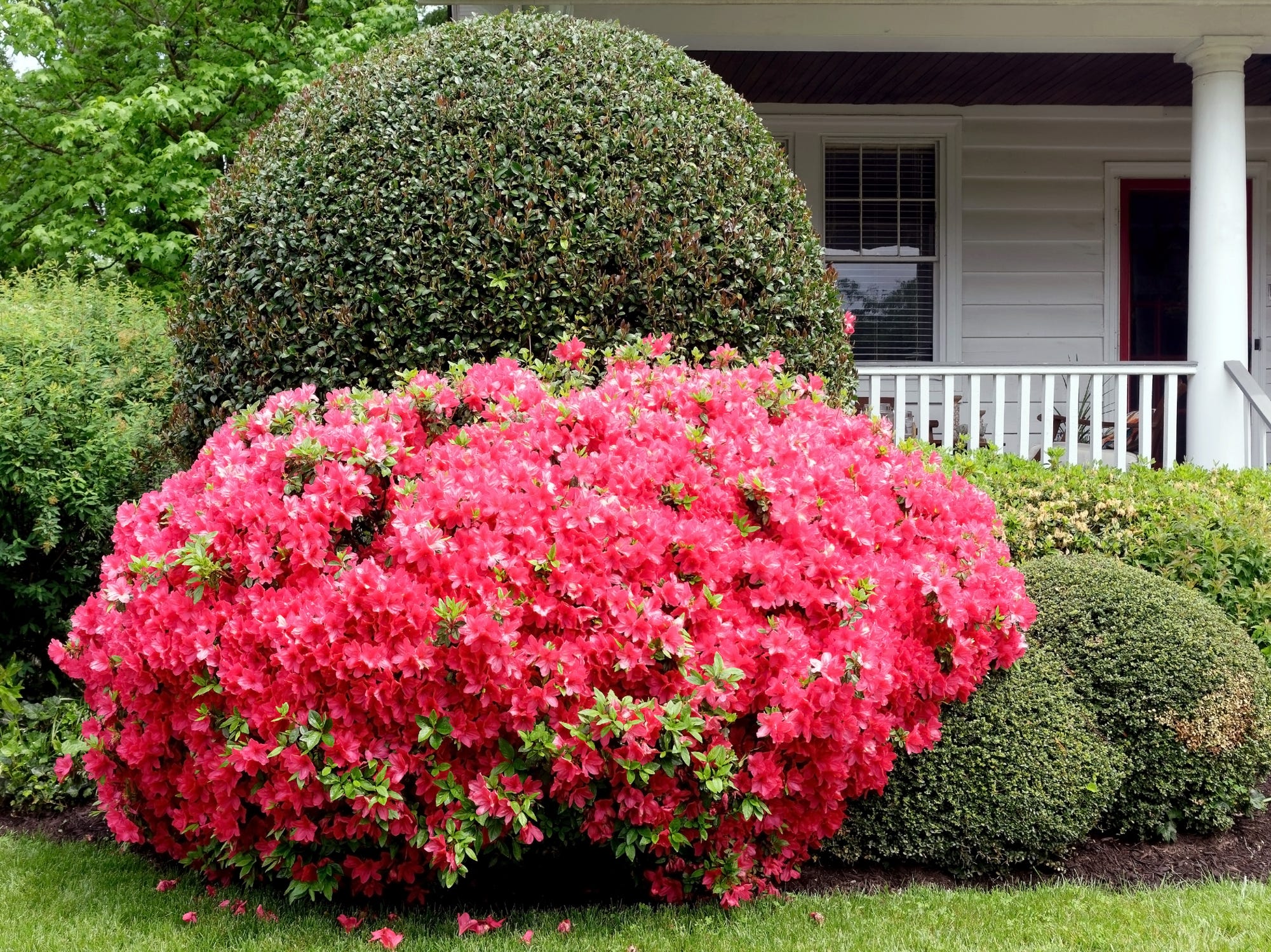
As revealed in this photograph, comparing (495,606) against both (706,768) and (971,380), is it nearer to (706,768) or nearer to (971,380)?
(706,768)

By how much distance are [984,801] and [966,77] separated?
21.2ft

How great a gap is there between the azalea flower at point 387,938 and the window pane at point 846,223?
23.8 ft

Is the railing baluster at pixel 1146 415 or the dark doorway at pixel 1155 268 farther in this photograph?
the dark doorway at pixel 1155 268

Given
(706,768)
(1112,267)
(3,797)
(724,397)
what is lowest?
(3,797)

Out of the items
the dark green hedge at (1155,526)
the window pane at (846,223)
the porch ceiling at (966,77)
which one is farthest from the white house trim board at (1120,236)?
the dark green hedge at (1155,526)

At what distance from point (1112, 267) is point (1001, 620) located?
6.93 metres

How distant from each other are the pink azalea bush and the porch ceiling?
4.92 m

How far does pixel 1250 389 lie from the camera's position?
6.64 meters

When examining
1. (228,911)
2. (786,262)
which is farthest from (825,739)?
(786,262)

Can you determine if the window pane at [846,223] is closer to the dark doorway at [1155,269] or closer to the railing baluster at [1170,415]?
the dark doorway at [1155,269]

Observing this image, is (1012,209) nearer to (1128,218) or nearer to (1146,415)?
(1128,218)

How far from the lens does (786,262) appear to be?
4.16 meters

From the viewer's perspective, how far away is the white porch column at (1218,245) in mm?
6855

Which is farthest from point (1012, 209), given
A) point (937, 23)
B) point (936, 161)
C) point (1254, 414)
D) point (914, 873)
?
point (914, 873)
